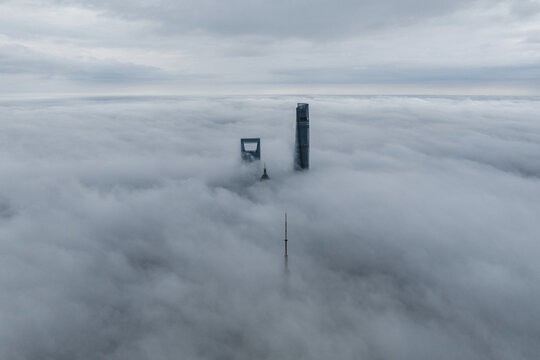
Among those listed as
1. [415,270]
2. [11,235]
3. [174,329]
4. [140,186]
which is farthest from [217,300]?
[140,186]

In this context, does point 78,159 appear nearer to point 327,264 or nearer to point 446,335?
point 327,264

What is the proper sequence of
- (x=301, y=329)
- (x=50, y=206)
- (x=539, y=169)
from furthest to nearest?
(x=539, y=169) < (x=50, y=206) < (x=301, y=329)

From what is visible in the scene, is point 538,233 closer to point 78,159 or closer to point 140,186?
point 140,186

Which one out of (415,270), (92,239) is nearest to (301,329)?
(415,270)

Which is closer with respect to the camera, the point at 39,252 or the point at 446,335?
the point at 446,335

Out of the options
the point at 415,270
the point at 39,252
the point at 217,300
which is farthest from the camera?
the point at 39,252

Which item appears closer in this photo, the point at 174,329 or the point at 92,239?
the point at 174,329
